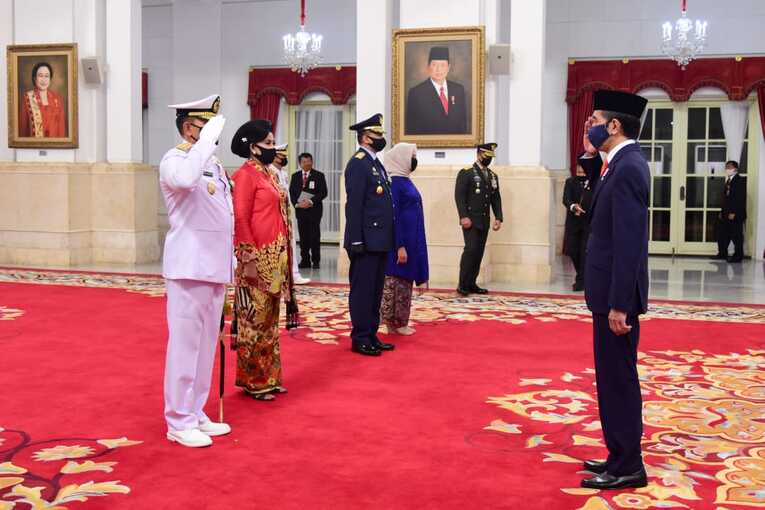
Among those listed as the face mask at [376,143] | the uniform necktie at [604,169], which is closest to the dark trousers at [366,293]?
the face mask at [376,143]

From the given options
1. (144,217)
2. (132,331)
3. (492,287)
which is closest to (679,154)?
(492,287)

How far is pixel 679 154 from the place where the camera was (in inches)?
622

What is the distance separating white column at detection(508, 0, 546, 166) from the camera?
11.0 m

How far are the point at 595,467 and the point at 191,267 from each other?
2.02 m

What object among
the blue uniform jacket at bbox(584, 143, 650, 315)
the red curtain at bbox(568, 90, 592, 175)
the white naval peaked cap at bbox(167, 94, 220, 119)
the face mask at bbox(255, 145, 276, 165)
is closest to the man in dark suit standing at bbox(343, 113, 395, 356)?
the face mask at bbox(255, 145, 276, 165)

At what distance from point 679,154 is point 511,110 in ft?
19.4

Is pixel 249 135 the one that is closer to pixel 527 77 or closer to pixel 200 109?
pixel 200 109

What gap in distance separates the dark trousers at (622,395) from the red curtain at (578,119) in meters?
12.4

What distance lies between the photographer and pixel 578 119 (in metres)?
15.8

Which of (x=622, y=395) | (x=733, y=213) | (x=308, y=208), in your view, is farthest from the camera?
(x=733, y=213)

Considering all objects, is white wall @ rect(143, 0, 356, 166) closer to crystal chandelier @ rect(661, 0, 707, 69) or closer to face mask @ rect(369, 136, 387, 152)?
crystal chandelier @ rect(661, 0, 707, 69)

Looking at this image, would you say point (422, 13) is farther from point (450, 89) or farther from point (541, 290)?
point (541, 290)

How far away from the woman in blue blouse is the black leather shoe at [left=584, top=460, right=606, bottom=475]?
3.30 m

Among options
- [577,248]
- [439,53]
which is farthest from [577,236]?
[439,53]
